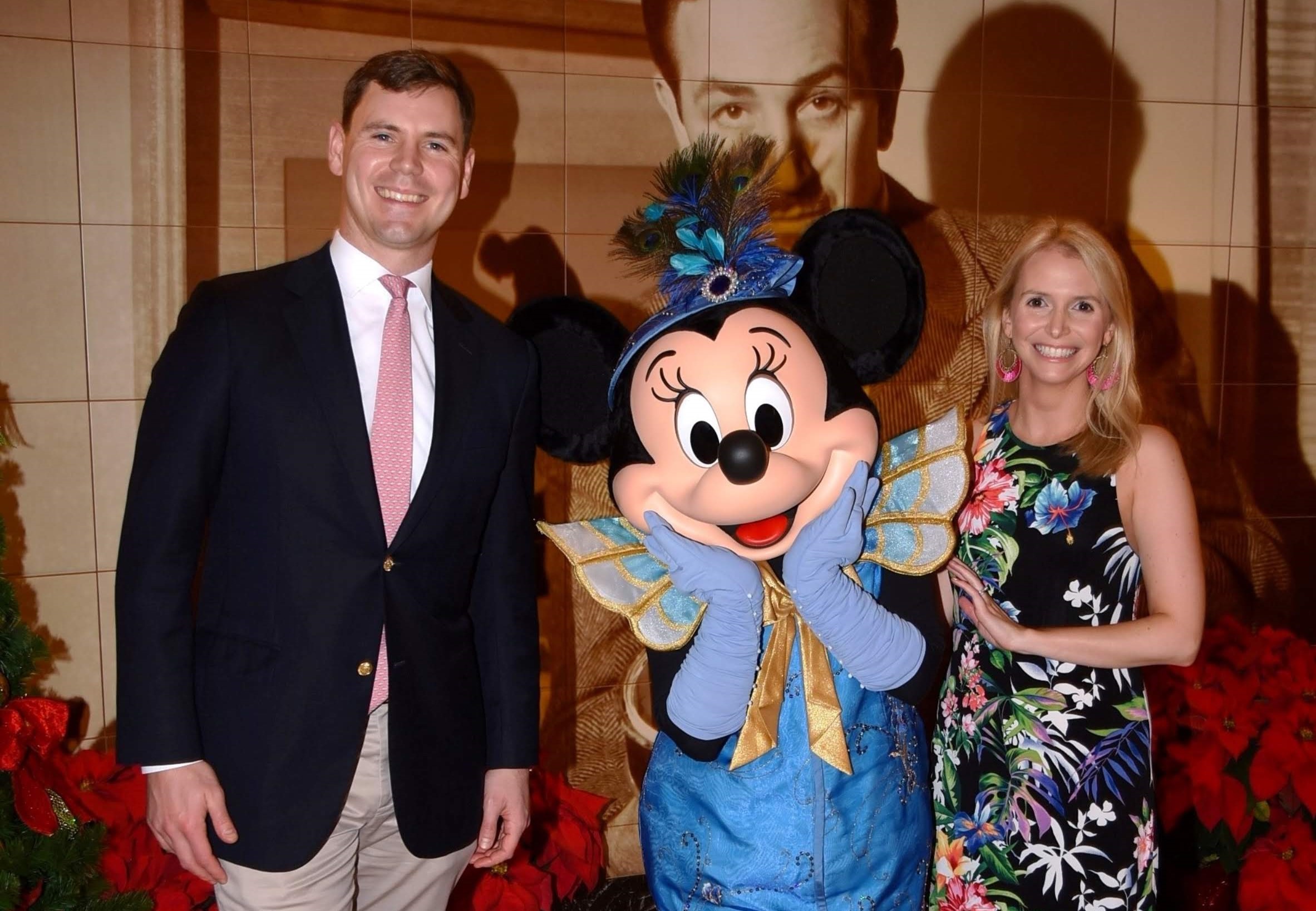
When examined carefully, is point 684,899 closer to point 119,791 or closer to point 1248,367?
point 119,791

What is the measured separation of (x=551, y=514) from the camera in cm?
294

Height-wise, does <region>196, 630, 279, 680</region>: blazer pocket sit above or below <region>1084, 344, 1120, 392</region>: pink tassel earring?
below

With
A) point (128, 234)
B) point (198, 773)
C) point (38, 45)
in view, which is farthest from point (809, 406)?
point (38, 45)

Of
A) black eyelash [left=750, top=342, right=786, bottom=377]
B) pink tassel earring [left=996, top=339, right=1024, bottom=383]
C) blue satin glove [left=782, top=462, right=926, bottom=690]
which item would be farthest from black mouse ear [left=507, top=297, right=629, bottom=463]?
pink tassel earring [left=996, top=339, right=1024, bottom=383]

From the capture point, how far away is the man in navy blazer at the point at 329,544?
132 cm

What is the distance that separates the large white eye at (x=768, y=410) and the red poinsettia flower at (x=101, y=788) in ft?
4.68

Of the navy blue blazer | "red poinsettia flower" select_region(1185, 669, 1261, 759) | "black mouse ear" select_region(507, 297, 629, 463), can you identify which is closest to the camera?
the navy blue blazer

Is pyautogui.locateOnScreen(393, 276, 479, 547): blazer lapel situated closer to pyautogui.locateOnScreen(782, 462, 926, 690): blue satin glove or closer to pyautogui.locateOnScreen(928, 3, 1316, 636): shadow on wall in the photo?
pyautogui.locateOnScreen(782, 462, 926, 690): blue satin glove

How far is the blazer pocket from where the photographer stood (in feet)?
4.50

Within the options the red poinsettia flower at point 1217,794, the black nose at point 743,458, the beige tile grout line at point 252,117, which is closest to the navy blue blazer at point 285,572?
the black nose at point 743,458

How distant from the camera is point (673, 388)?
145 cm

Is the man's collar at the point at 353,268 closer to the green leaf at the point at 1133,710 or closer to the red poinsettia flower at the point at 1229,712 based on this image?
the green leaf at the point at 1133,710

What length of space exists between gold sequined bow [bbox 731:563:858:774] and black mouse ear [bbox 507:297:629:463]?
0.37 m

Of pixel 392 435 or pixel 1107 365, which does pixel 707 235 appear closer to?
pixel 392 435
